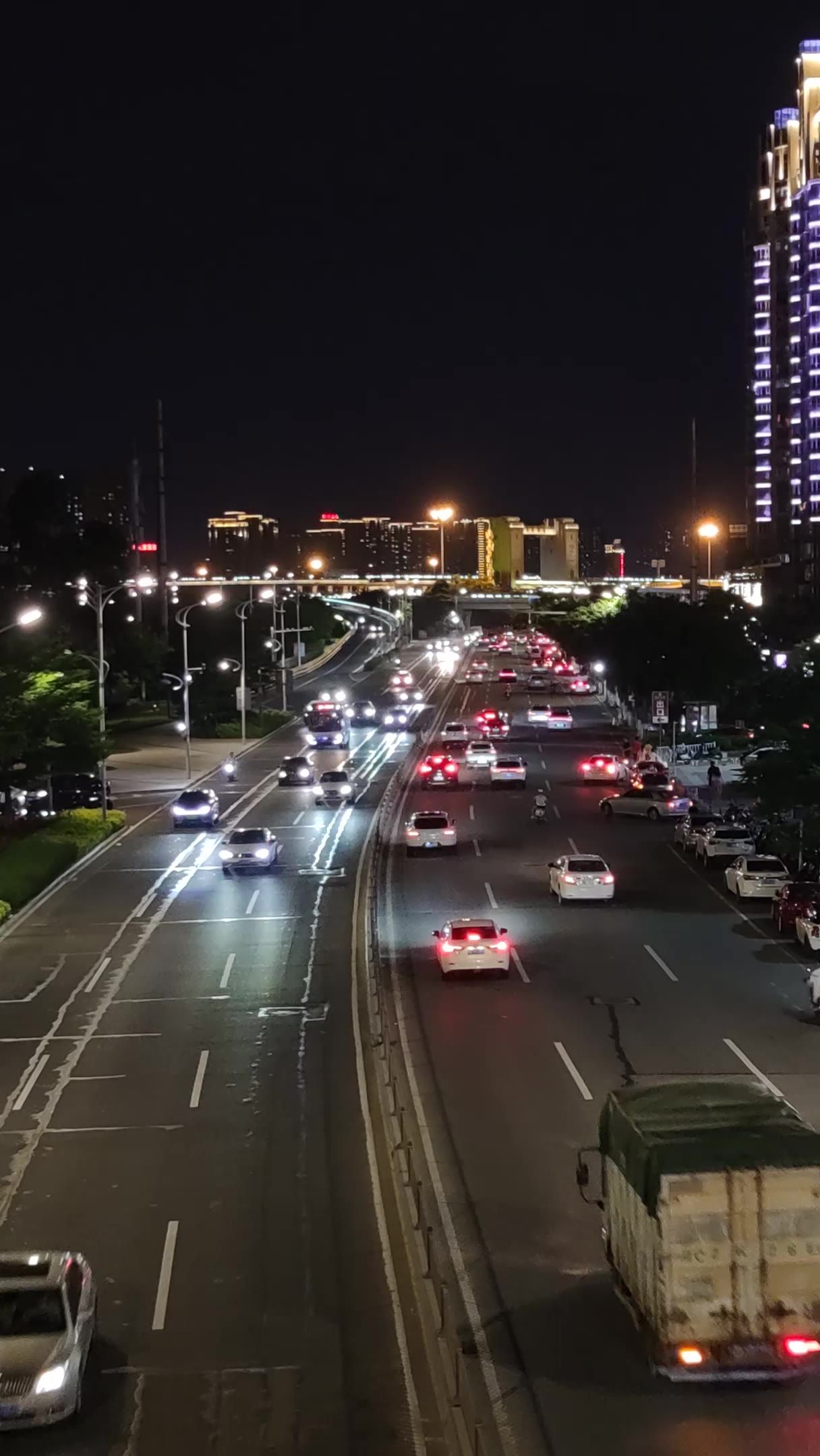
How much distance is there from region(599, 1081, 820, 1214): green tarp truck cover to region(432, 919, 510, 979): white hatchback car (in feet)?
47.1

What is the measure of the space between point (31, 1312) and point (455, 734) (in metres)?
65.1

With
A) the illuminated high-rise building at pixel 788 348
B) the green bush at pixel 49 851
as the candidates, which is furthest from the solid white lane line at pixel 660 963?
the illuminated high-rise building at pixel 788 348

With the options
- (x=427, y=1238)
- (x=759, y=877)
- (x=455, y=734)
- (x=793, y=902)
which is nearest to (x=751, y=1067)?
(x=427, y=1238)

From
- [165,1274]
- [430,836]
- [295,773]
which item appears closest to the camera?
[165,1274]

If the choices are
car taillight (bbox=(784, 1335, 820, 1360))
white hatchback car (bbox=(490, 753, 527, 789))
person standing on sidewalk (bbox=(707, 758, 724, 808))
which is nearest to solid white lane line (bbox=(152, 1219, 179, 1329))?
car taillight (bbox=(784, 1335, 820, 1360))

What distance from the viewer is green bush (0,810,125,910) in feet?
128

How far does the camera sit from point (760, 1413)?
11.2 meters

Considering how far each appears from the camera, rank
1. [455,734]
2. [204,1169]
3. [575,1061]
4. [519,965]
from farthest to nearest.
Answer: [455,734] → [519,965] → [575,1061] → [204,1169]

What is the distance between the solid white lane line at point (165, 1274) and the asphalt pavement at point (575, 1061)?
2683 millimetres

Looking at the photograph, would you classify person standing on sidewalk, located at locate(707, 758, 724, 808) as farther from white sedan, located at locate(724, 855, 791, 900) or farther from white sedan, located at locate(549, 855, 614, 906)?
white sedan, located at locate(549, 855, 614, 906)

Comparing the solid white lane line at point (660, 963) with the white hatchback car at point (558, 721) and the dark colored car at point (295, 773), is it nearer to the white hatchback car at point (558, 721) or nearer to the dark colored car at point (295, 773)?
the dark colored car at point (295, 773)

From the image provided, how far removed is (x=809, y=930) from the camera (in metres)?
30.0

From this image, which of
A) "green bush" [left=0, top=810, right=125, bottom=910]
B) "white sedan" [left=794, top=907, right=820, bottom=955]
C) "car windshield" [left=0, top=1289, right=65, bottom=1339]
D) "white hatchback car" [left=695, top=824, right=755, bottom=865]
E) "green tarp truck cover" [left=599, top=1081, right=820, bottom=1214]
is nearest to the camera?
"green tarp truck cover" [left=599, top=1081, right=820, bottom=1214]

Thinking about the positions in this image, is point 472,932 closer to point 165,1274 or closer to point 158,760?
point 165,1274
